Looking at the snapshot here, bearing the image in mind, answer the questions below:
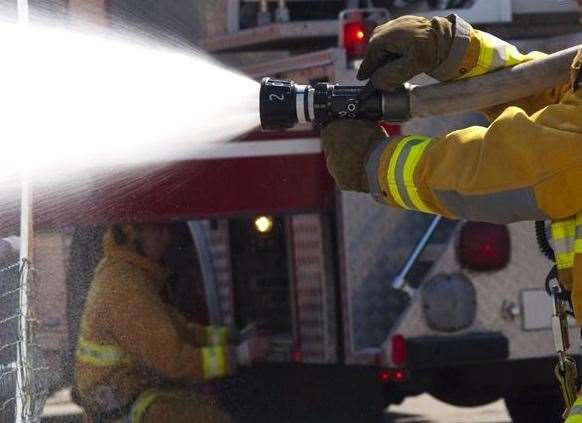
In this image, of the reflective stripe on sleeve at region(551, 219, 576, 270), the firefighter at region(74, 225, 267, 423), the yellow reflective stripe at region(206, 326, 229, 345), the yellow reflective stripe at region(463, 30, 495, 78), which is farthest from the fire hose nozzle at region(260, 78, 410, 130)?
the yellow reflective stripe at region(206, 326, 229, 345)

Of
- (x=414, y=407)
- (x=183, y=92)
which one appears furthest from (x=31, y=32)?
(x=414, y=407)

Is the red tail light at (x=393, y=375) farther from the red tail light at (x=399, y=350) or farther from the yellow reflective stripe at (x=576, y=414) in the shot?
the yellow reflective stripe at (x=576, y=414)

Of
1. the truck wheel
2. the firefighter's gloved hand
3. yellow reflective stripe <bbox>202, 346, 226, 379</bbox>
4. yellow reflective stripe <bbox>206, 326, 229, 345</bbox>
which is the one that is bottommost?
the truck wheel

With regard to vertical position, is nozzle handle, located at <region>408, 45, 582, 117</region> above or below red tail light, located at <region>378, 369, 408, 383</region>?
above

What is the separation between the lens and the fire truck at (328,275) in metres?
4.84

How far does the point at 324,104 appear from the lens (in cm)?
287

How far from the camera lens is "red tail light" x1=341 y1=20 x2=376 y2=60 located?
5082 mm

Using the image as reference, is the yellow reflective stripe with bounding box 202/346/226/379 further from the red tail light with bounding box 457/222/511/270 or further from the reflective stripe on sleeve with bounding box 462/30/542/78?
the reflective stripe on sleeve with bounding box 462/30/542/78

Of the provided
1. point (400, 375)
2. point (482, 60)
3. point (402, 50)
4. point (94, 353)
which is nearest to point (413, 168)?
point (402, 50)

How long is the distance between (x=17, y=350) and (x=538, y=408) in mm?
3099

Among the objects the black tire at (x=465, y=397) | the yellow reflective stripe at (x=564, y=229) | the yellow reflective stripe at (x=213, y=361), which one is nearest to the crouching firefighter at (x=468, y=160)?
the yellow reflective stripe at (x=564, y=229)

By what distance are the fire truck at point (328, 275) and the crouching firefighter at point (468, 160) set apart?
1.82 m

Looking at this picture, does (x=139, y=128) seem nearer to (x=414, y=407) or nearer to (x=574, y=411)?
(x=574, y=411)

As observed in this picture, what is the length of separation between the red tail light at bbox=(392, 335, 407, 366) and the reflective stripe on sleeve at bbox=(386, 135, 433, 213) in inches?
93.9
